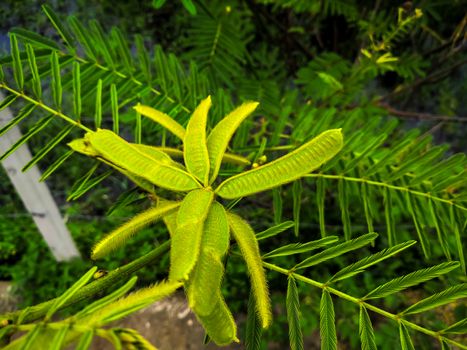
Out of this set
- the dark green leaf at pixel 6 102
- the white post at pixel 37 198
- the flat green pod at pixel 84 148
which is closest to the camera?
the flat green pod at pixel 84 148

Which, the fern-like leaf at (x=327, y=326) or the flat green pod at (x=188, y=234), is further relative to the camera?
the fern-like leaf at (x=327, y=326)

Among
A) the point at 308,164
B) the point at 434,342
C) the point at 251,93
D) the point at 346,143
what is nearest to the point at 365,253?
the point at 434,342

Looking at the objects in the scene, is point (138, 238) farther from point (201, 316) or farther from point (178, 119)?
point (201, 316)

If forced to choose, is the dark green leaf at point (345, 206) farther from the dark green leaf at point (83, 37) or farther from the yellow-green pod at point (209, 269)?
the dark green leaf at point (83, 37)

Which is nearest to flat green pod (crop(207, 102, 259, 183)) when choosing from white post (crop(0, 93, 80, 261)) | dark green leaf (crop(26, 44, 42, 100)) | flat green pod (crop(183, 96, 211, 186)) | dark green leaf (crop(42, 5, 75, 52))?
flat green pod (crop(183, 96, 211, 186))

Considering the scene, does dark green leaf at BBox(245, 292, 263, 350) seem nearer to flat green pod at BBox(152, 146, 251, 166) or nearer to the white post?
flat green pod at BBox(152, 146, 251, 166)

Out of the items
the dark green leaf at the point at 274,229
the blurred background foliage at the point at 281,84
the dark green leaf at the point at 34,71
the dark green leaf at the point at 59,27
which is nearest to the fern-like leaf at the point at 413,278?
the dark green leaf at the point at 274,229
